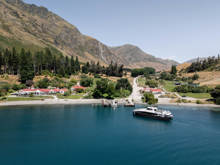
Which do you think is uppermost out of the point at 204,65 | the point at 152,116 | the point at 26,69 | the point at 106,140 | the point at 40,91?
the point at 204,65

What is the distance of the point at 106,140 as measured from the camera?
39.1 m

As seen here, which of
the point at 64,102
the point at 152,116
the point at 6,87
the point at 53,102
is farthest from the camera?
the point at 6,87

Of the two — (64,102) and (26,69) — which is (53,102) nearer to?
(64,102)

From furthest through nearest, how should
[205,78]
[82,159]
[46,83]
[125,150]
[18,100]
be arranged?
[205,78], [46,83], [18,100], [125,150], [82,159]

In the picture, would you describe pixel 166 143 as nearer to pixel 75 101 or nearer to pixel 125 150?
pixel 125 150

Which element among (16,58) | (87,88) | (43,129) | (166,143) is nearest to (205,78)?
(87,88)

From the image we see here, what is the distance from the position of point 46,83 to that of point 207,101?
93.0 m

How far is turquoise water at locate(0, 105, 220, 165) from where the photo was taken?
30688mm

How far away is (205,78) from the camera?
5645 inches

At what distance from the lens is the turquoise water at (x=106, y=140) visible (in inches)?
1208

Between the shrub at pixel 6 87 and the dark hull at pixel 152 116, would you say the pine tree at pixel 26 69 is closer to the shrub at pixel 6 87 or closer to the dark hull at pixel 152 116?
the shrub at pixel 6 87

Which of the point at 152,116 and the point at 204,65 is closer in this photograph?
the point at 152,116

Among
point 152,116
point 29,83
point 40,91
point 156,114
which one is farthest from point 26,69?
point 156,114

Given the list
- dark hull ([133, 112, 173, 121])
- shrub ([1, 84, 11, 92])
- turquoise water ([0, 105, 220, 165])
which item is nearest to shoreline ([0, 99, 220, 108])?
shrub ([1, 84, 11, 92])
